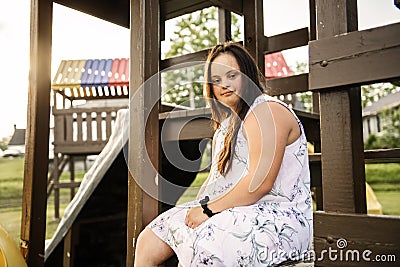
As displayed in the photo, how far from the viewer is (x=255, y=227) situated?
1438 mm

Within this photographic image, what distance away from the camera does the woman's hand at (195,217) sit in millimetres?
1554

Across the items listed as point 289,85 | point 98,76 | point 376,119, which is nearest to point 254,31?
point 289,85

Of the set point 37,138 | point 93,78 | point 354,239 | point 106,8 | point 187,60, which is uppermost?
point 93,78

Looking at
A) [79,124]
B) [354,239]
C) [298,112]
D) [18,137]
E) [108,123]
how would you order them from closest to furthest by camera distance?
1. [354,239]
2. [298,112]
3. [18,137]
4. [108,123]
5. [79,124]

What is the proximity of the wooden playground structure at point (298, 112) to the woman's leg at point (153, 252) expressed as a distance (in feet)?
0.63

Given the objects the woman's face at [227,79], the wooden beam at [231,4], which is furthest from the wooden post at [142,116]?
the wooden beam at [231,4]

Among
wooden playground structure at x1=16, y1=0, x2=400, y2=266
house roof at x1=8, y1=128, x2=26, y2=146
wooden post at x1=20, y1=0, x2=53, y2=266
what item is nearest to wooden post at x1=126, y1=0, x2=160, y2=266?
wooden playground structure at x1=16, y1=0, x2=400, y2=266

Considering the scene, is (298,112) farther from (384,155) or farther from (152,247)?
(152,247)

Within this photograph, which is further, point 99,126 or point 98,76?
point 98,76

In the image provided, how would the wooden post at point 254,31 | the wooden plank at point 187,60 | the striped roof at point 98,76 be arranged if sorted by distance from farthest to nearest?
the striped roof at point 98,76
the wooden plank at point 187,60
the wooden post at point 254,31

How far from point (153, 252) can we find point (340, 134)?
0.81 metres

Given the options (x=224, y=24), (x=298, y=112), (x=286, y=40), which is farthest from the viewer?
(x=224, y=24)

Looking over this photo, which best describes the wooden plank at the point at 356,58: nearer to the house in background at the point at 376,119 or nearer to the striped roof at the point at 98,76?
the striped roof at the point at 98,76

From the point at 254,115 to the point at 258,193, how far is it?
29 cm
